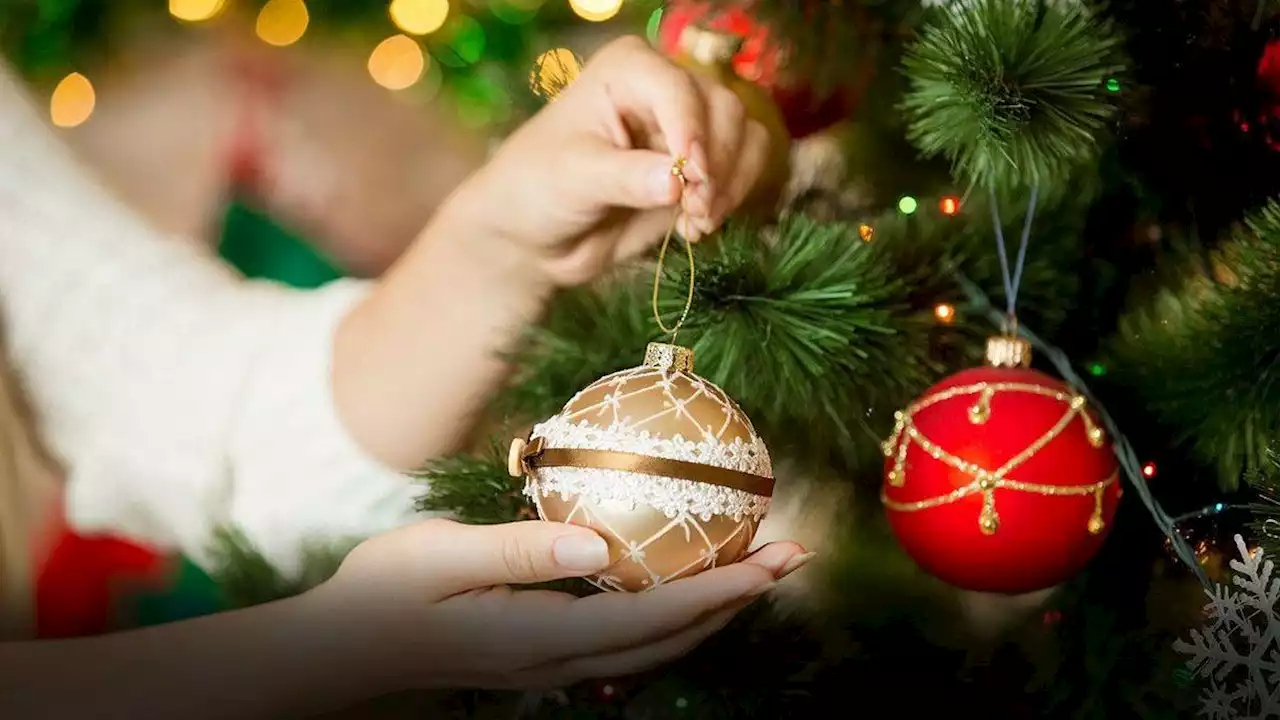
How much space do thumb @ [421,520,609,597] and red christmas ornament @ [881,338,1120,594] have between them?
16 centimetres

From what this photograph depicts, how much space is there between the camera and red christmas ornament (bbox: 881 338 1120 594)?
445 millimetres

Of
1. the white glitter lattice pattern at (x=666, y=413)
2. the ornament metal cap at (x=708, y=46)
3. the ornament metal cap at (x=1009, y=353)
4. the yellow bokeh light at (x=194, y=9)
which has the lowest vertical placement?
the ornament metal cap at (x=1009, y=353)

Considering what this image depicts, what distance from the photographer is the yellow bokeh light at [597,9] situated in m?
0.60

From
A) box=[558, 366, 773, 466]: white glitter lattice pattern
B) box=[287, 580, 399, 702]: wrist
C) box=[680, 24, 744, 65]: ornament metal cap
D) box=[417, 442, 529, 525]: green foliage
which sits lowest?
box=[287, 580, 399, 702]: wrist

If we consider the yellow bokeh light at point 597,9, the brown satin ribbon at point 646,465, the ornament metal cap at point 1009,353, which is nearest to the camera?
the brown satin ribbon at point 646,465

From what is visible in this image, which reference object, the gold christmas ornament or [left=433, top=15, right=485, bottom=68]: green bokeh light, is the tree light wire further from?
[left=433, top=15, right=485, bottom=68]: green bokeh light

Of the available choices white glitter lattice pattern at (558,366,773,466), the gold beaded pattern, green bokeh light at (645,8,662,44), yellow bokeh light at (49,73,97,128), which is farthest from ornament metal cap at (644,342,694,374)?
yellow bokeh light at (49,73,97,128)

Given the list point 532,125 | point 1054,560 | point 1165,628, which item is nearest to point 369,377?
point 532,125

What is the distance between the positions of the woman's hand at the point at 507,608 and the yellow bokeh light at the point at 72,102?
0.87ft

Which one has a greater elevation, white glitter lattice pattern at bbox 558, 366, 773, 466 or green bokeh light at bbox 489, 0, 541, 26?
green bokeh light at bbox 489, 0, 541, 26

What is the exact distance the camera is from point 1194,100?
0.55 metres

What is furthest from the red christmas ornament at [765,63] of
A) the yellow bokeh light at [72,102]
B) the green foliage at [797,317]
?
the yellow bokeh light at [72,102]

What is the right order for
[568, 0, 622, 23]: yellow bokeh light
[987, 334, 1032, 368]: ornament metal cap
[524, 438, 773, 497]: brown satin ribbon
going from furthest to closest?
[568, 0, 622, 23]: yellow bokeh light → [987, 334, 1032, 368]: ornament metal cap → [524, 438, 773, 497]: brown satin ribbon

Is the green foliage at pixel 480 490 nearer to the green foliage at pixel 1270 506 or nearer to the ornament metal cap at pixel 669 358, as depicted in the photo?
the ornament metal cap at pixel 669 358
